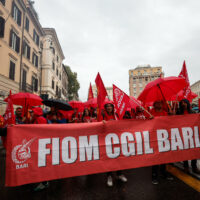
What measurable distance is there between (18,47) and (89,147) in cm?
1826

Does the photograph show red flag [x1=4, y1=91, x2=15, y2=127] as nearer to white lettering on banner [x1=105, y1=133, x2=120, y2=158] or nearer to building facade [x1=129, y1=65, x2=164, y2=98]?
white lettering on banner [x1=105, y1=133, x2=120, y2=158]

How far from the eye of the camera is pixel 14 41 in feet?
55.0

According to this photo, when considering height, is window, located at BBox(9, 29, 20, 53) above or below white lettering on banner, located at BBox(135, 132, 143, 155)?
above

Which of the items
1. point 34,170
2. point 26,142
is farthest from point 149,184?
point 26,142

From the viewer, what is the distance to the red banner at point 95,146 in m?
2.65

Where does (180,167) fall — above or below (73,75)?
below

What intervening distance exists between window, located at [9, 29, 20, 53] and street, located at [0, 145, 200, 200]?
53.8 feet

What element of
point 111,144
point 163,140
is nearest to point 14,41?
point 111,144

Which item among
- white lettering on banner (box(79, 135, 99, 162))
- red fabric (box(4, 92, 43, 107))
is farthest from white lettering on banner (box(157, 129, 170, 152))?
red fabric (box(4, 92, 43, 107))

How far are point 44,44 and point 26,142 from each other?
28385 mm

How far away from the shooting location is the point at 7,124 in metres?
2.88

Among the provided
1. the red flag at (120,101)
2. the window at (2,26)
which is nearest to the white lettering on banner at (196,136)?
the red flag at (120,101)

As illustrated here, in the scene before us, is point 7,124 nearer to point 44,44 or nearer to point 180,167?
point 180,167

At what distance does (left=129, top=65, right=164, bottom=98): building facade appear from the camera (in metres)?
77.8
